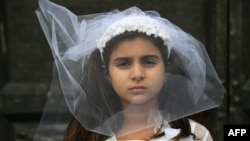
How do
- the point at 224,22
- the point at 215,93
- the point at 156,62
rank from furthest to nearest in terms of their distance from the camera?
the point at 224,22
the point at 215,93
the point at 156,62

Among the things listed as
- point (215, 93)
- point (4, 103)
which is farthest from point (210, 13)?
point (4, 103)

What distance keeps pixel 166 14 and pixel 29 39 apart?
401 millimetres

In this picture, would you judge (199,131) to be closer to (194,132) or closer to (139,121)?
(194,132)

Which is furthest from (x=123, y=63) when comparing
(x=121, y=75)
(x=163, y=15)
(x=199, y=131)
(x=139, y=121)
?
(x=163, y=15)

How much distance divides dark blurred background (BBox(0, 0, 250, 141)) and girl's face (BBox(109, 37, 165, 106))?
1.99 feet

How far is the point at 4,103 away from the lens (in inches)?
73.9

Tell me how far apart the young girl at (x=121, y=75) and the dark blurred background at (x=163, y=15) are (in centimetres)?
53

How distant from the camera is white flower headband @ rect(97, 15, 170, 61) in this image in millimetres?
1252

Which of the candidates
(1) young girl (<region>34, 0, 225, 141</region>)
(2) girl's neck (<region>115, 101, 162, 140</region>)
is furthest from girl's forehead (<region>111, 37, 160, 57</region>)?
(2) girl's neck (<region>115, 101, 162, 140</region>)

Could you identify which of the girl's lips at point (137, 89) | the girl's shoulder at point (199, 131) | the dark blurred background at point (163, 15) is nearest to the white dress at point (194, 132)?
the girl's shoulder at point (199, 131)

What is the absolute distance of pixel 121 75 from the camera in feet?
4.04

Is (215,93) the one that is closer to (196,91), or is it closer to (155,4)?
(196,91)

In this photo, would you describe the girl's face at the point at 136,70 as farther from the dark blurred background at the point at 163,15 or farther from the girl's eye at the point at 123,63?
the dark blurred background at the point at 163,15

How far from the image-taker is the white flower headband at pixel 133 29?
1.25 metres
